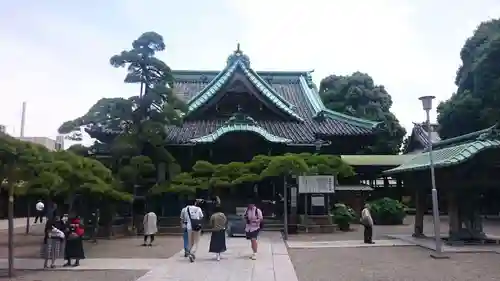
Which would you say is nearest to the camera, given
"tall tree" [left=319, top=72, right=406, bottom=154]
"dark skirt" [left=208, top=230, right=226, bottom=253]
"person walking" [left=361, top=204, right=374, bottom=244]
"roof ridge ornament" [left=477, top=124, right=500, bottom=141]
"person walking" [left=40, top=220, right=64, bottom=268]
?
"person walking" [left=40, top=220, right=64, bottom=268]

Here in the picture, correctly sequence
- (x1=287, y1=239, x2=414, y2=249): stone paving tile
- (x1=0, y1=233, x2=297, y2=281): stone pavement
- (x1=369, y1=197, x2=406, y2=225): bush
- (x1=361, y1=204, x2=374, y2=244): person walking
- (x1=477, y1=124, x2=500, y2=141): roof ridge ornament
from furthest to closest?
(x1=369, y1=197, x2=406, y2=225): bush, (x1=361, y1=204, x2=374, y2=244): person walking, (x1=287, y1=239, x2=414, y2=249): stone paving tile, (x1=477, y1=124, x2=500, y2=141): roof ridge ornament, (x1=0, y1=233, x2=297, y2=281): stone pavement

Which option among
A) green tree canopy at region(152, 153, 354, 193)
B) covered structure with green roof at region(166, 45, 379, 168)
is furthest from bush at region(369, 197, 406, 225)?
green tree canopy at region(152, 153, 354, 193)

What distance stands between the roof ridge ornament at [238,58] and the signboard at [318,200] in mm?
10423

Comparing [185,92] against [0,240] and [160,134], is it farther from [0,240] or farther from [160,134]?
[0,240]

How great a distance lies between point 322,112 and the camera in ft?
97.9

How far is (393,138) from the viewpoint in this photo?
45.4 m

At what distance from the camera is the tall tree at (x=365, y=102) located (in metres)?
45.6

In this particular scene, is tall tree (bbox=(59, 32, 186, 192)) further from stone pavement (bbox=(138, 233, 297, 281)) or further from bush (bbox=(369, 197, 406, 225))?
bush (bbox=(369, 197, 406, 225))

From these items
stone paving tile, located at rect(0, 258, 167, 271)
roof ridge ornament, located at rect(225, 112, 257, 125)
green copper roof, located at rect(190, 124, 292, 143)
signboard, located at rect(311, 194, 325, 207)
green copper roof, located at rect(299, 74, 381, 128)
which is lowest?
stone paving tile, located at rect(0, 258, 167, 271)

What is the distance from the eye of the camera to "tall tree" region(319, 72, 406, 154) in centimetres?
4560

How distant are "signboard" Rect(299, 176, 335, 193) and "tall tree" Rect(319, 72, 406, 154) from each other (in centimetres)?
2406

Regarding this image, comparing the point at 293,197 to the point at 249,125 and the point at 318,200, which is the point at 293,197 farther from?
the point at 249,125

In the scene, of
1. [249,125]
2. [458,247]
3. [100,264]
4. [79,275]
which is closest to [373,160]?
[249,125]

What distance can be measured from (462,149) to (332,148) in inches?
512
